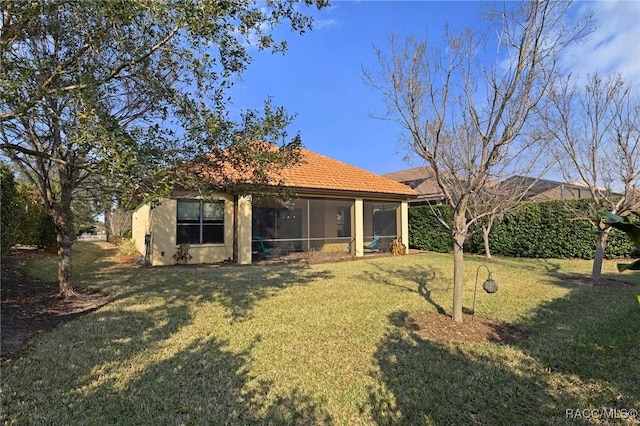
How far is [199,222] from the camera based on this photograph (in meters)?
14.9

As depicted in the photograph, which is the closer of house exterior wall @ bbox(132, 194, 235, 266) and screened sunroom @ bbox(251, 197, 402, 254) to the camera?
house exterior wall @ bbox(132, 194, 235, 266)

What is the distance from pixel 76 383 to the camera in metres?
3.90

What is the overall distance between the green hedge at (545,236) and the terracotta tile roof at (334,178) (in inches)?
157

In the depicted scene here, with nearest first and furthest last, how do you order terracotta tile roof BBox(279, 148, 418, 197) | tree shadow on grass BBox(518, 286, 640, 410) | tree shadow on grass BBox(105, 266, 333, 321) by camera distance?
1. tree shadow on grass BBox(518, 286, 640, 410)
2. tree shadow on grass BBox(105, 266, 333, 321)
3. terracotta tile roof BBox(279, 148, 418, 197)

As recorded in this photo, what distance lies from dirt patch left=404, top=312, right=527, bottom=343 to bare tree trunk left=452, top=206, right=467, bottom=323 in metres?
0.25

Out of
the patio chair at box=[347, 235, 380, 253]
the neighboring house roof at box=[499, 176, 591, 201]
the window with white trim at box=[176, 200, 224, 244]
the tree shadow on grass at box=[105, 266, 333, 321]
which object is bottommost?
the tree shadow on grass at box=[105, 266, 333, 321]

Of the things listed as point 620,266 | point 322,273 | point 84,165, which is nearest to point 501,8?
point 620,266

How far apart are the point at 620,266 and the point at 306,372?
10.5 ft

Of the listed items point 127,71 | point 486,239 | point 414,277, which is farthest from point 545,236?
point 127,71

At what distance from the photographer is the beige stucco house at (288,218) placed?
47.0 ft

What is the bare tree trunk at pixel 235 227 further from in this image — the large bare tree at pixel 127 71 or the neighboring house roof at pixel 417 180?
the neighboring house roof at pixel 417 180

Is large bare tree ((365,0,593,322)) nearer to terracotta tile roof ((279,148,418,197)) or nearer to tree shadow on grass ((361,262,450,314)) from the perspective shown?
tree shadow on grass ((361,262,450,314))

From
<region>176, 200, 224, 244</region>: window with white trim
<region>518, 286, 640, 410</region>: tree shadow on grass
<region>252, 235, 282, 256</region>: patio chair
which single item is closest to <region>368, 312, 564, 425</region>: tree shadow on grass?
<region>518, 286, 640, 410</region>: tree shadow on grass

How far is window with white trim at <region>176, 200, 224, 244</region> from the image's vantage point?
14.6 meters
